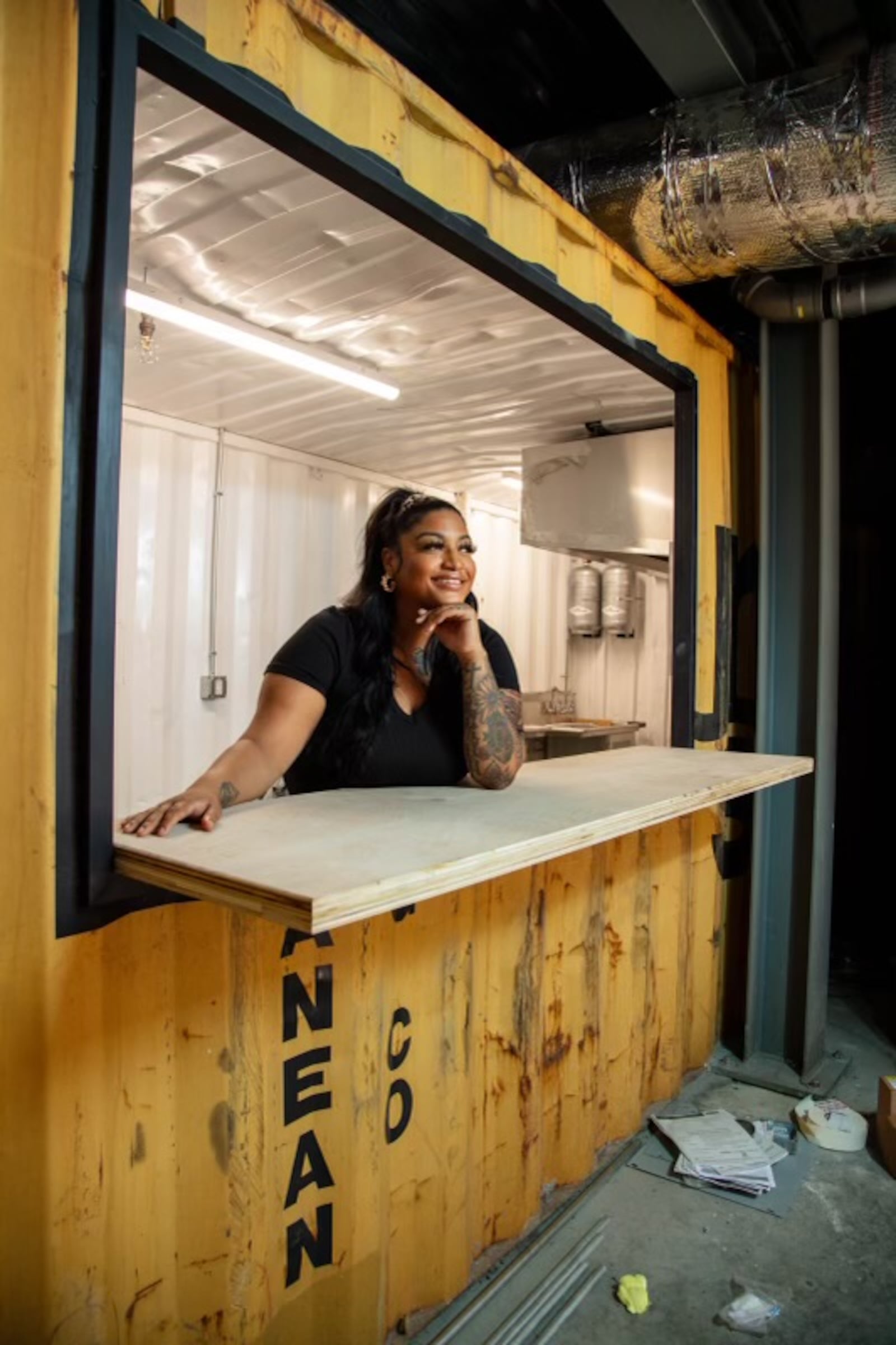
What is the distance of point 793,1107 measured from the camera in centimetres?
320

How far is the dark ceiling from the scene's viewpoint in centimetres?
249

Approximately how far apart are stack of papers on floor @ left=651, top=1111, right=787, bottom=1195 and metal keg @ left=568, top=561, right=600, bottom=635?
14.1 feet

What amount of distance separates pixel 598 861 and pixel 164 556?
3115 millimetres

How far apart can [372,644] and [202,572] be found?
3.07 meters

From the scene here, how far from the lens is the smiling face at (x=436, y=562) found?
2.07 metres

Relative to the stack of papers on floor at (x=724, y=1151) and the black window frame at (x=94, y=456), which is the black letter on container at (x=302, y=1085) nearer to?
the black window frame at (x=94, y=456)

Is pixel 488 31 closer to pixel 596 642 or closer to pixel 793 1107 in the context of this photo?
pixel 793 1107

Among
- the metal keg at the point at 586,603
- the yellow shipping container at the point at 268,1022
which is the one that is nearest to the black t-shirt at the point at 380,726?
the yellow shipping container at the point at 268,1022

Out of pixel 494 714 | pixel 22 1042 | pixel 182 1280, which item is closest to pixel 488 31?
pixel 494 714

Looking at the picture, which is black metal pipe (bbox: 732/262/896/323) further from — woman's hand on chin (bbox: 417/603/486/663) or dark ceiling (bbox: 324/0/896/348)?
woman's hand on chin (bbox: 417/603/486/663)

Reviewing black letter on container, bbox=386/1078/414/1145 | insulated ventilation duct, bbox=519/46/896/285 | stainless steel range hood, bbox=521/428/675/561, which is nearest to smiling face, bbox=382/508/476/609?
black letter on container, bbox=386/1078/414/1145

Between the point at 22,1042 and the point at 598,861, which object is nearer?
the point at 22,1042

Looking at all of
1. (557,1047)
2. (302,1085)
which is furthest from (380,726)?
(557,1047)

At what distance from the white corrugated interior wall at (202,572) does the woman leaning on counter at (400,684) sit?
246cm
